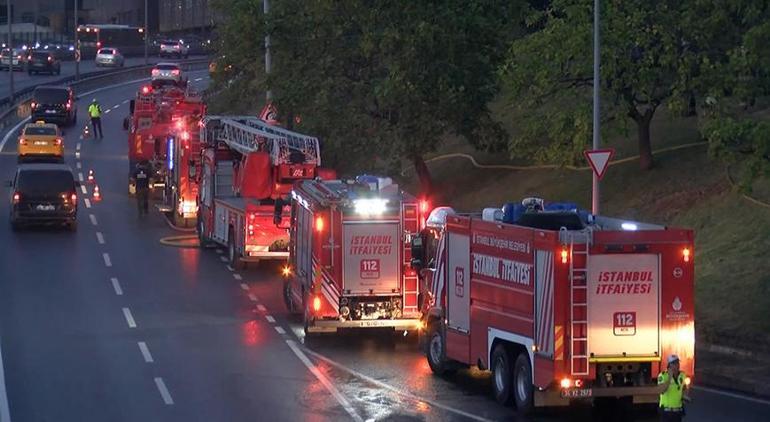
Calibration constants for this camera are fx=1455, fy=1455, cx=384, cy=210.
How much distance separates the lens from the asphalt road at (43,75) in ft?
303

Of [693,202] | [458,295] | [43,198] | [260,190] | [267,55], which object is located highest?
[267,55]

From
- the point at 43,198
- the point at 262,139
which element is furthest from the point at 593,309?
the point at 43,198

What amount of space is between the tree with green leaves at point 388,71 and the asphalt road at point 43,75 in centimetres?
4775

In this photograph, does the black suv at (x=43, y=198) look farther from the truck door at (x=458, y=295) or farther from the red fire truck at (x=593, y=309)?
the red fire truck at (x=593, y=309)

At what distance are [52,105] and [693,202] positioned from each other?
46130mm

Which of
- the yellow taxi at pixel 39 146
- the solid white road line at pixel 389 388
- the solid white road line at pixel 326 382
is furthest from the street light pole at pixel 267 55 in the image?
the solid white road line at pixel 389 388

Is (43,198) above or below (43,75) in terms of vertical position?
below

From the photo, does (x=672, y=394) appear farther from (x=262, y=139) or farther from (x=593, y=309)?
(x=262, y=139)

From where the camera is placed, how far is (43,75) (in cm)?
10294

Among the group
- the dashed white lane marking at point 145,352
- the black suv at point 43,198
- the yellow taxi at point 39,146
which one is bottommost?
the dashed white lane marking at point 145,352

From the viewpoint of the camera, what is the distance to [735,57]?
91.5 feet

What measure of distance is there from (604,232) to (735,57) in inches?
409

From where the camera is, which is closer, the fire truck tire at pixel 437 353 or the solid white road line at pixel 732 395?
the solid white road line at pixel 732 395

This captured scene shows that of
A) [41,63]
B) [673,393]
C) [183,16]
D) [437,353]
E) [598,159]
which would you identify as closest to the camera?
[673,393]
